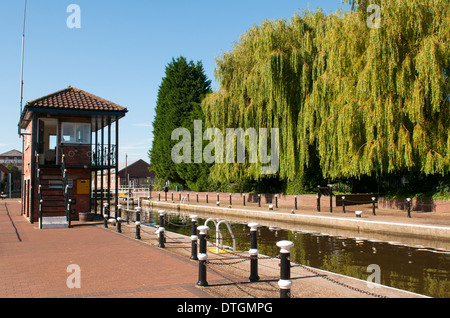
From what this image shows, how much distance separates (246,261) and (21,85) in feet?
71.2

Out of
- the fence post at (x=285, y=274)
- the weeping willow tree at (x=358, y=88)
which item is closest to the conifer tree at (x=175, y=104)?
the weeping willow tree at (x=358, y=88)

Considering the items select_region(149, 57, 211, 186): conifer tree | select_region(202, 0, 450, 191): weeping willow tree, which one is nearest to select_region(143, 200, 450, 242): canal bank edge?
select_region(202, 0, 450, 191): weeping willow tree

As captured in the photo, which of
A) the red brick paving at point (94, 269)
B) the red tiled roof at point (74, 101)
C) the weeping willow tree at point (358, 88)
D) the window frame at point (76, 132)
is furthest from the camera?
the window frame at point (76, 132)

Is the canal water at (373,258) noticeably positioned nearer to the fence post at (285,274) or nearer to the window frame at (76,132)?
the fence post at (285,274)

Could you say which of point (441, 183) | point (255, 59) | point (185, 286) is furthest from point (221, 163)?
point (185, 286)

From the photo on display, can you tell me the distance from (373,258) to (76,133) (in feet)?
50.2

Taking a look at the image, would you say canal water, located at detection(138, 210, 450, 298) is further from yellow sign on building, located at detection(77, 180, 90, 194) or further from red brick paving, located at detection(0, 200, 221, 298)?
yellow sign on building, located at detection(77, 180, 90, 194)

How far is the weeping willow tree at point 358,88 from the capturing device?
62.1 ft

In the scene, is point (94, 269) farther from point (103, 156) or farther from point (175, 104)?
point (175, 104)

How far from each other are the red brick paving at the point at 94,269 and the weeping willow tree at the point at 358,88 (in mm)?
13324

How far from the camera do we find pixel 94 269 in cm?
832

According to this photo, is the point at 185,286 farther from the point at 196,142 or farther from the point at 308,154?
the point at 196,142

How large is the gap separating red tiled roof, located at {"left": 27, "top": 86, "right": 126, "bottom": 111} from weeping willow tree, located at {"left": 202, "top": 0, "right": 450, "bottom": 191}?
33.5ft

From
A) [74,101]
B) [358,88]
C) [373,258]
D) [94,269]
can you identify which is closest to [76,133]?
[74,101]
